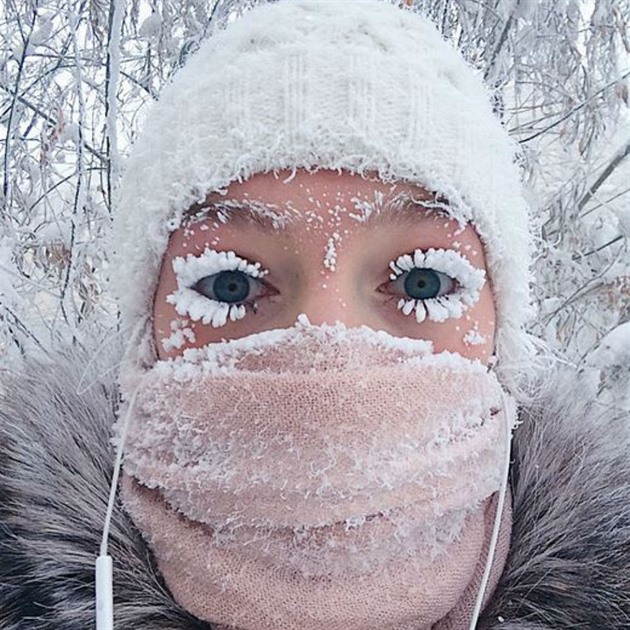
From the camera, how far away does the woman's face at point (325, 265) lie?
90 cm

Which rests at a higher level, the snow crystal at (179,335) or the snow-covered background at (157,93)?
the snow-covered background at (157,93)

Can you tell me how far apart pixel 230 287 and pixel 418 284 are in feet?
0.71

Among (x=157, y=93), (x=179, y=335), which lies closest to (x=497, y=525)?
(x=179, y=335)

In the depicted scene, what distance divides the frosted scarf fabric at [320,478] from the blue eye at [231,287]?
0.19 feet

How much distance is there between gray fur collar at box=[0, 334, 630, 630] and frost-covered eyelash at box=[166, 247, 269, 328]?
282mm

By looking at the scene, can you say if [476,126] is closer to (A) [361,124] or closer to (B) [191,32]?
(A) [361,124]

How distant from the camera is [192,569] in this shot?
3.03ft

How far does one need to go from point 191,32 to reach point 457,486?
2.03 m

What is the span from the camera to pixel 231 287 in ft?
3.10

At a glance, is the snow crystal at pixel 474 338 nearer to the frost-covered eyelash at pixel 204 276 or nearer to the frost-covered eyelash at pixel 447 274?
the frost-covered eyelash at pixel 447 274

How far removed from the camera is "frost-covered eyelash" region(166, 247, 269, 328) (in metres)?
0.93

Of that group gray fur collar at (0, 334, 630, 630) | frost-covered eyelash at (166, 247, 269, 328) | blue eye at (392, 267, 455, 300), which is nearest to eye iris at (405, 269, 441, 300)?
Result: blue eye at (392, 267, 455, 300)

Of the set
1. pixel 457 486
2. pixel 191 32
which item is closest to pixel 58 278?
pixel 191 32

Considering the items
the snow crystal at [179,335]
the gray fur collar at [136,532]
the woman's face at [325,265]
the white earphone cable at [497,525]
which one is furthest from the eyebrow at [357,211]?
the gray fur collar at [136,532]
